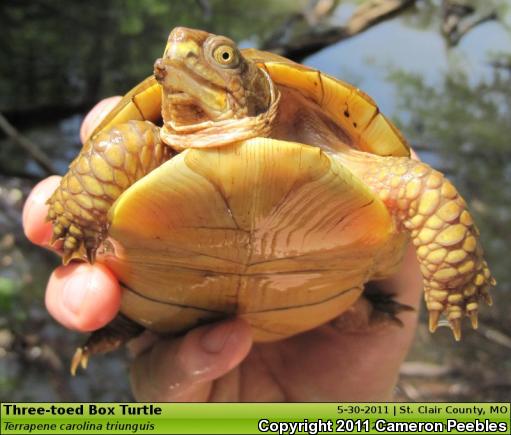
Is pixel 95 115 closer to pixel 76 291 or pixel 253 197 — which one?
pixel 76 291

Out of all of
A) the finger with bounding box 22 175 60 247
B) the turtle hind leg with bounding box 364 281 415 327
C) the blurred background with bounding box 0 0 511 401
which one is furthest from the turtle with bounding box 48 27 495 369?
the blurred background with bounding box 0 0 511 401

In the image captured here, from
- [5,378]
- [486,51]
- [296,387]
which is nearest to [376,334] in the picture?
[296,387]

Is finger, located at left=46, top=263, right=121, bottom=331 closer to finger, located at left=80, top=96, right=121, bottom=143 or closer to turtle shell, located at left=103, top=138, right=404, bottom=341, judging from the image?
turtle shell, located at left=103, top=138, right=404, bottom=341

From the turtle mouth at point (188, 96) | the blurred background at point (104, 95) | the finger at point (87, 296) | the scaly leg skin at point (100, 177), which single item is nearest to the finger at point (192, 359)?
the finger at point (87, 296)

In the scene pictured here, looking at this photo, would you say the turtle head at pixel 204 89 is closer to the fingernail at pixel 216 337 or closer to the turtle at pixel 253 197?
the turtle at pixel 253 197

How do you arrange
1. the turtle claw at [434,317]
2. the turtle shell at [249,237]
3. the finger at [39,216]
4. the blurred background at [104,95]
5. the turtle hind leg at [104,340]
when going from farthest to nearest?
1. the blurred background at [104,95]
2. the turtle hind leg at [104,340]
3. the finger at [39,216]
4. the turtle claw at [434,317]
5. the turtle shell at [249,237]

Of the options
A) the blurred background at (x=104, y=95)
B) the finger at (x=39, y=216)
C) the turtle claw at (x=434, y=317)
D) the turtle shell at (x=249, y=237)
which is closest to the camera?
the turtle shell at (x=249, y=237)

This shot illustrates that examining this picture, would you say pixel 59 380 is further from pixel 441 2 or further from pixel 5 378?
pixel 441 2
